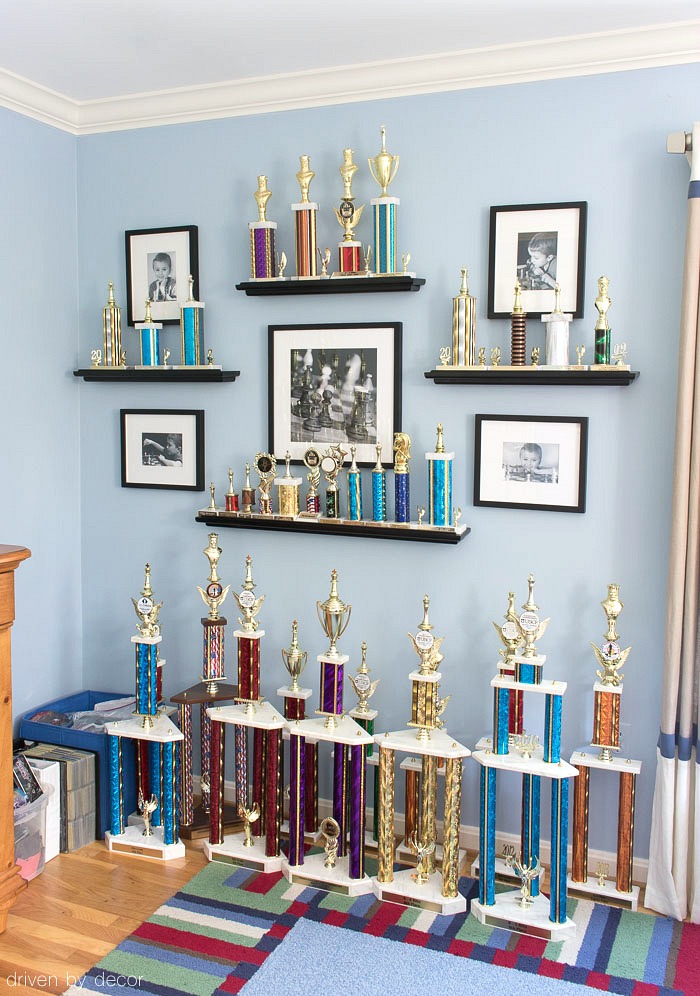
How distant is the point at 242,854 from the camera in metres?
3.02

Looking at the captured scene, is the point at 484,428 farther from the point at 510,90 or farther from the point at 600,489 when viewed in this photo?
the point at 510,90

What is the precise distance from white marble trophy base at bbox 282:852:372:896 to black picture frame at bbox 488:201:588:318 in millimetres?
1796

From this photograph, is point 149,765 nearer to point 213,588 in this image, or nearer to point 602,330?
point 213,588

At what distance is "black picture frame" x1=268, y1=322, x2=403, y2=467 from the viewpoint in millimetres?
3135

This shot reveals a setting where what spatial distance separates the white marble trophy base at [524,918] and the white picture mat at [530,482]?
1.20m

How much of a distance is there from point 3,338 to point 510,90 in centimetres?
187

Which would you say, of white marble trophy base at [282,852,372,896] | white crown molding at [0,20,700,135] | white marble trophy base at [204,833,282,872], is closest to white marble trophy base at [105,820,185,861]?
white marble trophy base at [204,833,282,872]

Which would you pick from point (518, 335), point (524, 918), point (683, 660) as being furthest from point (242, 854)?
point (518, 335)

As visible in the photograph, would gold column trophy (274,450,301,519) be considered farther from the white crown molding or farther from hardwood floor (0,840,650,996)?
the white crown molding

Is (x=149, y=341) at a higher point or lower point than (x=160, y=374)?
higher

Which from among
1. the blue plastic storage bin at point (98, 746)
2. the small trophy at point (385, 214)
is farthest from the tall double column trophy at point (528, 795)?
the blue plastic storage bin at point (98, 746)

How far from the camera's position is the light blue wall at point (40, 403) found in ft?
10.8

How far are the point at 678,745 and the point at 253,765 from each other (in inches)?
52.8

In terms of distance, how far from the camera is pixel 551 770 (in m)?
2.68
